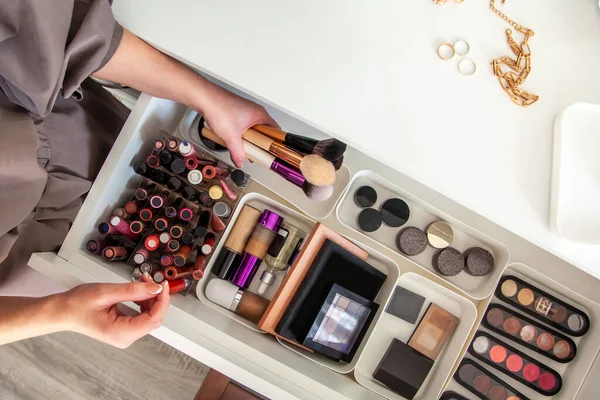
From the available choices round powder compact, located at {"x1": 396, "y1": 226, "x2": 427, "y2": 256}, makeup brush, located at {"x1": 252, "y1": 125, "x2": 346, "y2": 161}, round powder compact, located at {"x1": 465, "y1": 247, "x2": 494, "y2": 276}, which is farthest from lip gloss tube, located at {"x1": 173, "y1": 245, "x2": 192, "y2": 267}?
round powder compact, located at {"x1": 465, "y1": 247, "x2": 494, "y2": 276}

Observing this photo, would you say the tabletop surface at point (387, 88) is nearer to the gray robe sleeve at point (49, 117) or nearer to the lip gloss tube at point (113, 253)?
the gray robe sleeve at point (49, 117)

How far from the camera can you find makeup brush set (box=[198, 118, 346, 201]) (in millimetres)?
614

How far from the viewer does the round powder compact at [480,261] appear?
767mm

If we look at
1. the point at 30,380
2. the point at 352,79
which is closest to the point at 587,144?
the point at 352,79

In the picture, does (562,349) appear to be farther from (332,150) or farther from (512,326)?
(332,150)

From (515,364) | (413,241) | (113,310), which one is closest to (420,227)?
(413,241)

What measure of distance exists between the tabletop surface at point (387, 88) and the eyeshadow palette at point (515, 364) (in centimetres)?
26

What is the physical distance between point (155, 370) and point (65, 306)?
68 centimetres

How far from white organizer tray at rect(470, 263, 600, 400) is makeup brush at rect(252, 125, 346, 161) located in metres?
0.34

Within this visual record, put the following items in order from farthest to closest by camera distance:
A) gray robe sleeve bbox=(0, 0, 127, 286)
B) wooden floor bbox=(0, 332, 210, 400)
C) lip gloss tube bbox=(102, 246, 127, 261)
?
1. wooden floor bbox=(0, 332, 210, 400)
2. lip gloss tube bbox=(102, 246, 127, 261)
3. gray robe sleeve bbox=(0, 0, 127, 286)

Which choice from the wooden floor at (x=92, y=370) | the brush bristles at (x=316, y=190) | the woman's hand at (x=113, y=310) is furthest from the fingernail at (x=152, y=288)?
the wooden floor at (x=92, y=370)

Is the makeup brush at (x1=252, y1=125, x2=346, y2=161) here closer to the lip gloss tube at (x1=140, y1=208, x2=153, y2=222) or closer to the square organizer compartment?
the lip gloss tube at (x1=140, y1=208, x2=153, y2=222)

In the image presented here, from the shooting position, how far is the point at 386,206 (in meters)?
0.78

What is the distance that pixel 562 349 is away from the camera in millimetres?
775
